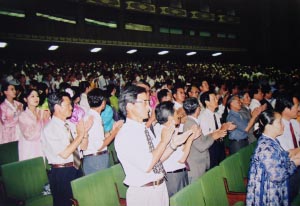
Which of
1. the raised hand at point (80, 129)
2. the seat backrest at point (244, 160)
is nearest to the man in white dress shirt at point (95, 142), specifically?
the raised hand at point (80, 129)

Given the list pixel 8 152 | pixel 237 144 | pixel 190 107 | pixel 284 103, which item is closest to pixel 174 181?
pixel 190 107

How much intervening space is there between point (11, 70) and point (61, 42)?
8.09 feet

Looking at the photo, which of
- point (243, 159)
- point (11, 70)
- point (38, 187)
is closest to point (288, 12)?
point (11, 70)

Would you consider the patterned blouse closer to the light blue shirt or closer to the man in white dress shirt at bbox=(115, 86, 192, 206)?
the man in white dress shirt at bbox=(115, 86, 192, 206)

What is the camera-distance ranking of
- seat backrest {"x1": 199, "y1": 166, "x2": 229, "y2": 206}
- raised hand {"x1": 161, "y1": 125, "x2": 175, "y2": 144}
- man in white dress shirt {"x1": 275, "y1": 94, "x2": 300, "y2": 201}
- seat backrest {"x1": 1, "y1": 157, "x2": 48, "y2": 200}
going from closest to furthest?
1. raised hand {"x1": 161, "y1": 125, "x2": 175, "y2": 144}
2. seat backrest {"x1": 199, "y1": 166, "x2": 229, "y2": 206}
3. seat backrest {"x1": 1, "y1": 157, "x2": 48, "y2": 200}
4. man in white dress shirt {"x1": 275, "y1": 94, "x2": 300, "y2": 201}

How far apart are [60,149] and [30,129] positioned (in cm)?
120

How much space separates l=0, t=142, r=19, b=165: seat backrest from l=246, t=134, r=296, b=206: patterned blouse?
3114 millimetres

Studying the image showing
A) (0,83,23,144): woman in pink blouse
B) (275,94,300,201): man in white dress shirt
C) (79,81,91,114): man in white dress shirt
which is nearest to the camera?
(275,94,300,201): man in white dress shirt

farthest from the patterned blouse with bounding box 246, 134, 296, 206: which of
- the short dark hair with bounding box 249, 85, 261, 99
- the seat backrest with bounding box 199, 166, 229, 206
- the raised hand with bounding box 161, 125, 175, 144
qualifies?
the short dark hair with bounding box 249, 85, 261, 99

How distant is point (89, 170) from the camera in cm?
330

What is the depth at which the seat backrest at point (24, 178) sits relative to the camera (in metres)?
3.08

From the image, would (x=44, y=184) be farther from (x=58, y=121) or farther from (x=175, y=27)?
(x=175, y=27)

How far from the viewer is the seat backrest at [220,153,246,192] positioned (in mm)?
3005

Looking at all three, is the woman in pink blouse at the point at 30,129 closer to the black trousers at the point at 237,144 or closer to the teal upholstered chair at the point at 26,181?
the teal upholstered chair at the point at 26,181
